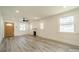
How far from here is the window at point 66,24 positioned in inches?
125

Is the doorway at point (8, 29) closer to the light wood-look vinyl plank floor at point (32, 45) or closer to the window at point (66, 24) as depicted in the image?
the light wood-look vinyl plank floor at point (32, 45)

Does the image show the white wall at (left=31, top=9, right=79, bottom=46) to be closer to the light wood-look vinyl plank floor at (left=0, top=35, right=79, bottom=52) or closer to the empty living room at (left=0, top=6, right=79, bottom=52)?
the empty living room at (left=0, top=6, right=79, bottom=52)

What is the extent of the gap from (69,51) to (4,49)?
184 centimetres

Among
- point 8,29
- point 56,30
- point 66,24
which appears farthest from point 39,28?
point 8,29

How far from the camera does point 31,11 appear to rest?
10.0 ft

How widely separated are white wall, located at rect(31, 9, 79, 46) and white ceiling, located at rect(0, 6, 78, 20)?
168mm

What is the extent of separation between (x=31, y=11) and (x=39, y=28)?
24.8 inches

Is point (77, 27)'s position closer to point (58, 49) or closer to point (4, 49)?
point (58, 49)

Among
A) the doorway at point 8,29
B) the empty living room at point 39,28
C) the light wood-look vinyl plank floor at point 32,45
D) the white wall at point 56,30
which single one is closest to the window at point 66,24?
the empty living room at point 39,28

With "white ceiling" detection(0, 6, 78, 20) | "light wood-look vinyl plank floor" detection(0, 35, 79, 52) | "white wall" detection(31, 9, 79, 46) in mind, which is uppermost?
"white ceiling" detection(0, 6, 78, 20)

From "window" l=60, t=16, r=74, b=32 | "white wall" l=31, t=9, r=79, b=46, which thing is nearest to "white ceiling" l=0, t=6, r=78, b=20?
"white wall" l=31, t=9, r=79, b=46

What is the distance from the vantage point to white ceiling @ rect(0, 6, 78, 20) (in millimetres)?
2940

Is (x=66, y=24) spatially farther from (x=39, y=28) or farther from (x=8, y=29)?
(x=8, y=29)
